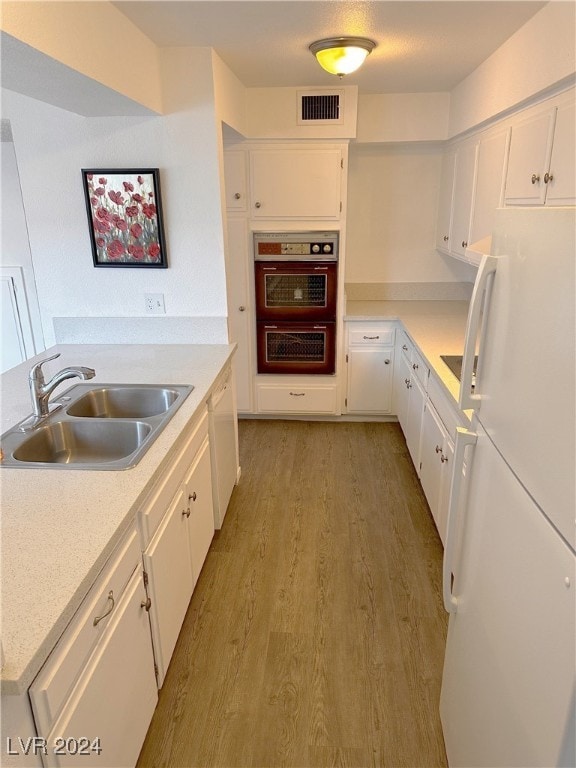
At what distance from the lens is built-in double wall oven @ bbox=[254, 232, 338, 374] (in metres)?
3.70

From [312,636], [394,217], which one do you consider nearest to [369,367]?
[394,217]

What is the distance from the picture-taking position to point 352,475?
3.43 meters

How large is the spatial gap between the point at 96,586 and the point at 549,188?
81.2 inches

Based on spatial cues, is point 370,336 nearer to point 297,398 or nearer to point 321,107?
point 297,398

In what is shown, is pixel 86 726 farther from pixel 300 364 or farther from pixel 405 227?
pixel 405 227

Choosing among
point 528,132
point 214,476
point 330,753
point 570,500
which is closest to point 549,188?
point 528,132

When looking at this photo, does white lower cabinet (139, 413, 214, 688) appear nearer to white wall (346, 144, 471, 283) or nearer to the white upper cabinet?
the white upper cabinet

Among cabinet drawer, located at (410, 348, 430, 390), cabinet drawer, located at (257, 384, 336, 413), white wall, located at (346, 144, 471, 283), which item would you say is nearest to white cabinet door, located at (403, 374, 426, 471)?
cabinet drawer, located at (410, 348, 430, 390)

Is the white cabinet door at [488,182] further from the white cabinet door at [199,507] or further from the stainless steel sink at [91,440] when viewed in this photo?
the stainless steel sink at [91,440]

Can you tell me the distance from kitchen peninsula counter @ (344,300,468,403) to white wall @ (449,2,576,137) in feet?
3.95

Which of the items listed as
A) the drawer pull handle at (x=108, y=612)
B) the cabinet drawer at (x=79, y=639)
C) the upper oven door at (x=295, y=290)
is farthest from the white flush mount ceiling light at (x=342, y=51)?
the drawer pull handle at (x=108, y=612)

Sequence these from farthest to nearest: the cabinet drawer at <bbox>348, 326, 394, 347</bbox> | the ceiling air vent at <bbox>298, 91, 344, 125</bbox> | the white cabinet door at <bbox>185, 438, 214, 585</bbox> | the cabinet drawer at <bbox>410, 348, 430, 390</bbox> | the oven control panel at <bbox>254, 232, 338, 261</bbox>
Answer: the cabinet drawer at <bbox>348, 326, 394, 347</bbox>
the oven control panel at <bbox>254, 232, 338, 261</bbox>
the ceiling air vent at <bbox>298, 91, 344, 125</bbox>
the cabinet drawer at <bbox>410, 348, 430, 390</bbox>
the white cabinet door at <bbox>185, 438, 214, 585</bbox>

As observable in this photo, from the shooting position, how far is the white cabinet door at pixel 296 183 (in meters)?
3.55

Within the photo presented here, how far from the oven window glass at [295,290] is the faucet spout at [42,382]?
2.07m
